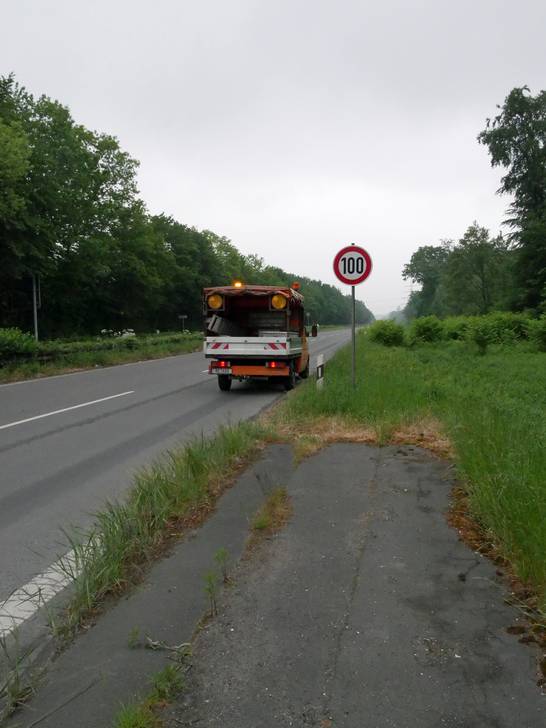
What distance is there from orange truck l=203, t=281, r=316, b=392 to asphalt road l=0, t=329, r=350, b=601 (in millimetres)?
609

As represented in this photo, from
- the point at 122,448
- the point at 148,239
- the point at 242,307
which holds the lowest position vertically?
the point at 122,448

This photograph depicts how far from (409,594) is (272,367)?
10.0m

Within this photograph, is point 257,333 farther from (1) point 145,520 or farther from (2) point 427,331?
(2) point 427,331

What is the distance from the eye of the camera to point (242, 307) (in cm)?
1462

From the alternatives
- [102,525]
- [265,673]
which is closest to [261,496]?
[102,525]

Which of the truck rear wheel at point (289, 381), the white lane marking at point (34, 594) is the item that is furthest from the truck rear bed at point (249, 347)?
the white lane marking at point (34, 594)

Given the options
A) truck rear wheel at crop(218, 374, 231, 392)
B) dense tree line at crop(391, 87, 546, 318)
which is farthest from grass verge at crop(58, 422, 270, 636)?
dense tree line at crop(391, 87, 546, 318)

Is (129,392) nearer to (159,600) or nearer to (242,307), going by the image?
(242,307)

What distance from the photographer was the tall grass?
3463mm

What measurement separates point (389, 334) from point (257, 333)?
68.9ft

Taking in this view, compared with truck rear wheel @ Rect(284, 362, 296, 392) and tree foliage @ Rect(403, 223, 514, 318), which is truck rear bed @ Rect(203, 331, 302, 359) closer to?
truck rear wheel @ Rect(284, 362, 296, 392)

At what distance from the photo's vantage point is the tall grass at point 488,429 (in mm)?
3463

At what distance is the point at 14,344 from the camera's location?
56.6ft

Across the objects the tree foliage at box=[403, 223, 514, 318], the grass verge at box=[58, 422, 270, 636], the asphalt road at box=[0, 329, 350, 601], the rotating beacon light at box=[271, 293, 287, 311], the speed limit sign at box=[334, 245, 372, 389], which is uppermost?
the tree foliage at box=[403, 223, 514, 318]
